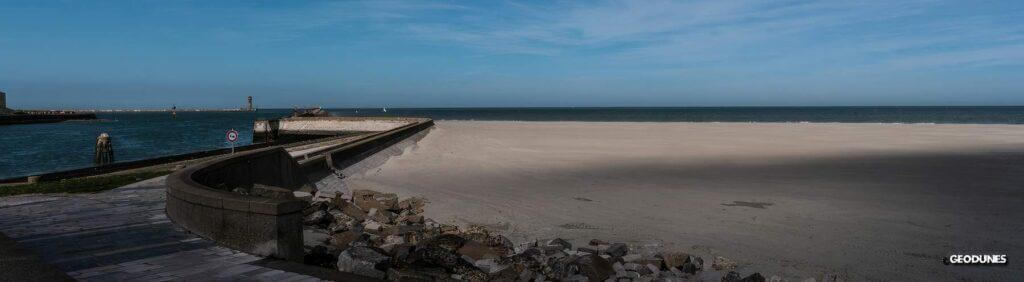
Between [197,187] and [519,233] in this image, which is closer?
[197,187]

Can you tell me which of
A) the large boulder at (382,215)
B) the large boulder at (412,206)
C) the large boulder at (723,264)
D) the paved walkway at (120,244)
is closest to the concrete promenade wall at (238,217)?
the paved walkway at (120,244)

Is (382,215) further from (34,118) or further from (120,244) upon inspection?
(34,118)

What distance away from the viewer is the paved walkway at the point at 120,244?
612 centimetres

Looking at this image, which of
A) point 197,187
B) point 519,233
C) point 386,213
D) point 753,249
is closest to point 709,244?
point 753,249

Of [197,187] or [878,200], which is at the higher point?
[197,187]

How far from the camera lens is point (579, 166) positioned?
22453 mm

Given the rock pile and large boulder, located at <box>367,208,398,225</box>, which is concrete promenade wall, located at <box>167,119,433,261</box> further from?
large boulder, located at <box>367,208,398,225</box>

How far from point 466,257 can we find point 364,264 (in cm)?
191

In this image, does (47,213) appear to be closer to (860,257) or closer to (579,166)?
(860,257)

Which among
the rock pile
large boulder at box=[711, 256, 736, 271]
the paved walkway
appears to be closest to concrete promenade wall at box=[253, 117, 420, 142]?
the paved walkway

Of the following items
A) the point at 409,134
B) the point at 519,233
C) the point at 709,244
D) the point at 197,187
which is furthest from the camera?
the point at 409,134

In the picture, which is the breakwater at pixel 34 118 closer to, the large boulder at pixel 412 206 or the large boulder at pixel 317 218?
the large boulder at pixel 412 206

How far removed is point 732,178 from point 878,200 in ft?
15.4

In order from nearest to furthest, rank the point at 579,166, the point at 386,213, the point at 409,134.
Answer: the point at 386,213 < the point at 579,166 < the point at 409,134
